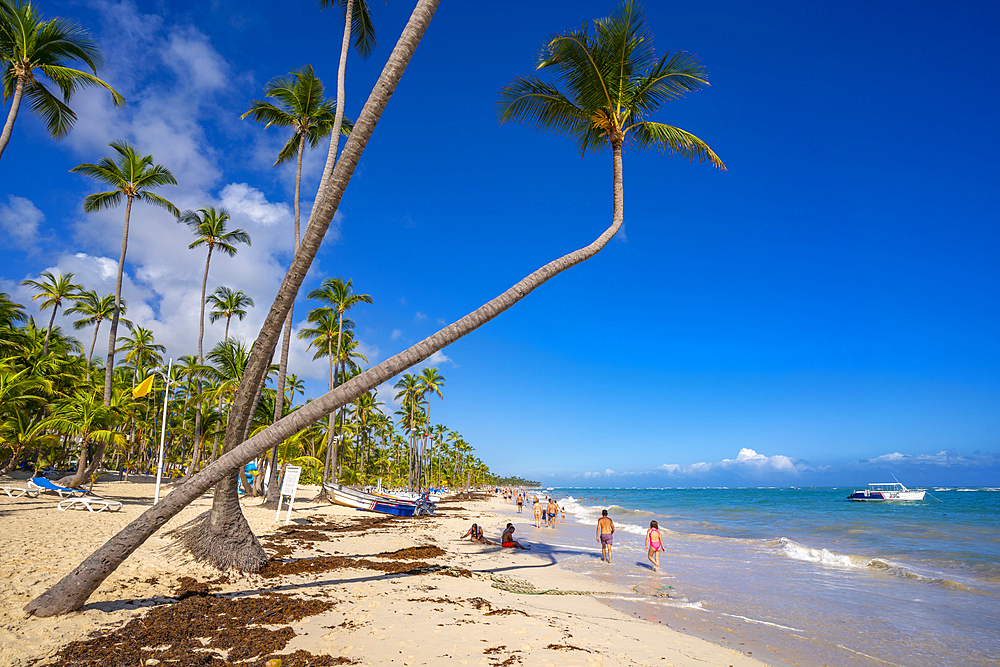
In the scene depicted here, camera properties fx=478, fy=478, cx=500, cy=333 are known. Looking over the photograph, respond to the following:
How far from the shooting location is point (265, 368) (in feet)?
24.5

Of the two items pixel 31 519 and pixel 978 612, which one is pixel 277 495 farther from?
pixel 978 612

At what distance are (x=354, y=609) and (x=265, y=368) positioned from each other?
392 cm

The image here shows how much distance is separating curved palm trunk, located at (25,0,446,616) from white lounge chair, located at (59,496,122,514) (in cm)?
920

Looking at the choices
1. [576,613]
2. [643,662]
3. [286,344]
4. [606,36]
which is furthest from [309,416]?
[286,344]

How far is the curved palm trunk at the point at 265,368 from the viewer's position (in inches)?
231

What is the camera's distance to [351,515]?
73.4ft

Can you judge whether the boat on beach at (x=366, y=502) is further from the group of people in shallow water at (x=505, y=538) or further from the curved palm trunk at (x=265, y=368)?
the curved palm trunk at (x=265, y=368)

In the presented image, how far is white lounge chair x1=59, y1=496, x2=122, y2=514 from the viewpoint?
12.8 metres

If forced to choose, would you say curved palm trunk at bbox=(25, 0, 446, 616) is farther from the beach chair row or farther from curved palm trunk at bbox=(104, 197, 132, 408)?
curved palm trunk at bbox=(104, 197, 132, 408)

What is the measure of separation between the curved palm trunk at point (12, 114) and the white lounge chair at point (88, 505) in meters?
11.5

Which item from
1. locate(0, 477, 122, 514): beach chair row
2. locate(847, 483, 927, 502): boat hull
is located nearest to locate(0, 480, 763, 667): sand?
locate(0, 477, 122, 514): beach chair row

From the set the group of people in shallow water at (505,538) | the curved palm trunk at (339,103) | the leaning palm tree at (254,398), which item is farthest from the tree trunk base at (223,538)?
the group of people in shallow water at (505,538)

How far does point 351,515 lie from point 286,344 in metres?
8.95

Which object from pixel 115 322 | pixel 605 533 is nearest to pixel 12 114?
pixel 115 322
